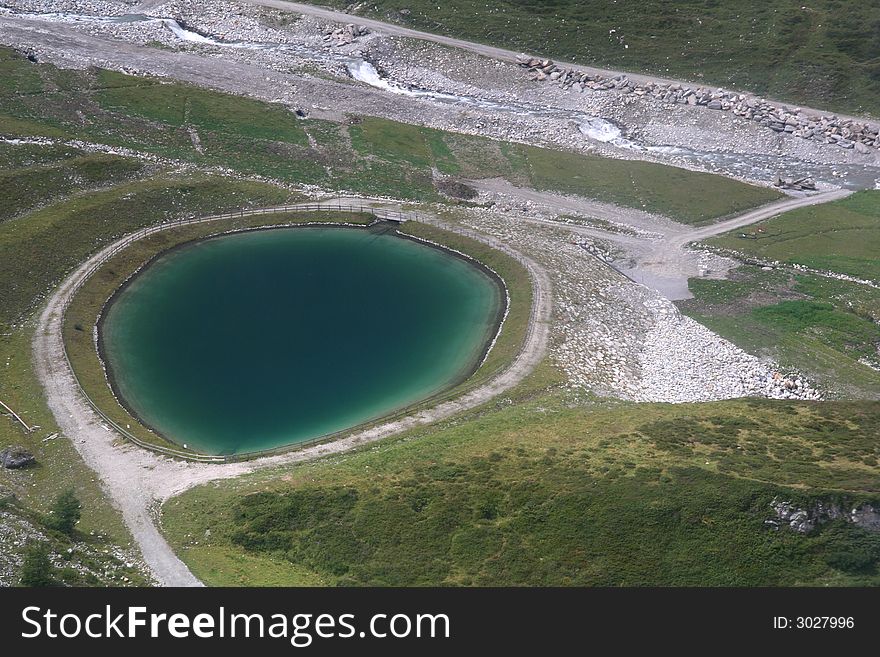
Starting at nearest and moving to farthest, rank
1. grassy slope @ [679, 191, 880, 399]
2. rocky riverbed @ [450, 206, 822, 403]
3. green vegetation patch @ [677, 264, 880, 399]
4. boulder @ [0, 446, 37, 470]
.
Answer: boulder @ [0, 446, 37, 470] → rocky riverbed @ [450, 206, 822, 403] → green vegetation patch @ [677, 264, 880, 399] → grassy slope @ [679, 191, 880, 399]

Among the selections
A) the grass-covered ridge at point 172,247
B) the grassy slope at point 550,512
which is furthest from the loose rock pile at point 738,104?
the grassy slope at point 550,512

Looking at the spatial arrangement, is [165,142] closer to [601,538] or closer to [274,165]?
[274,165]

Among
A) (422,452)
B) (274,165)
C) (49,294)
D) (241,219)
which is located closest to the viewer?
(422,452)

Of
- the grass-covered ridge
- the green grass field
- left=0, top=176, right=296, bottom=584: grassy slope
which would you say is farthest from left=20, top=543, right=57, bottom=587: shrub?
the green grass field

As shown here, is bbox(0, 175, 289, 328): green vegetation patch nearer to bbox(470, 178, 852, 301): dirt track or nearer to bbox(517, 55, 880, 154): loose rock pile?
bbox(470, 178, 852, 301): dirt track

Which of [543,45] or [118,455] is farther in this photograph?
[543,45]

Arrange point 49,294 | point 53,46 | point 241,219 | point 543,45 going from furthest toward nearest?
point 543,45 < point 53,46 < point 241,219 < point 49,294

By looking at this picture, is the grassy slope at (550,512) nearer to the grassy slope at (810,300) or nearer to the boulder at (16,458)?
the boulder at (16,458)
